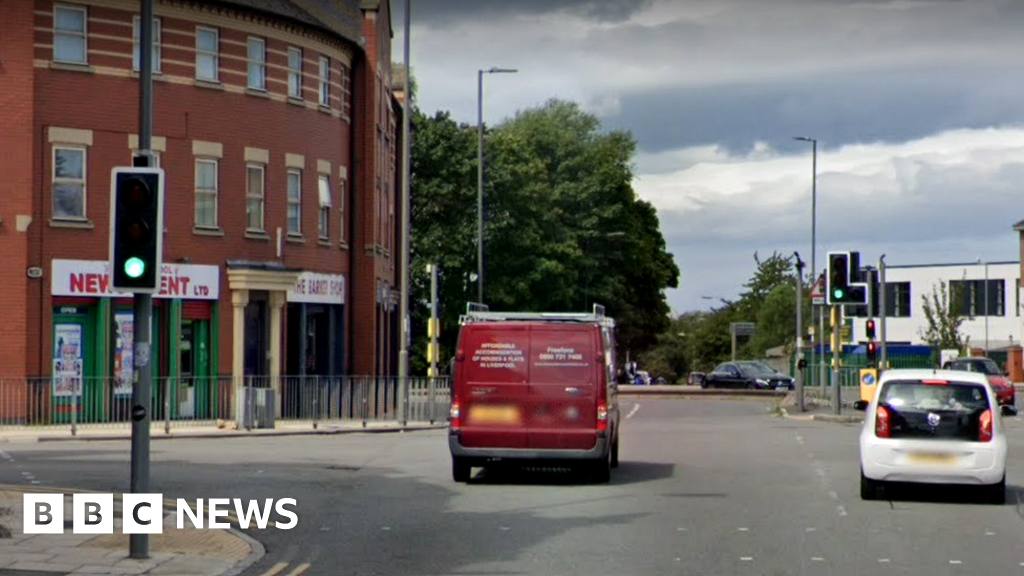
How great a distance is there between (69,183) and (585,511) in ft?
75.3

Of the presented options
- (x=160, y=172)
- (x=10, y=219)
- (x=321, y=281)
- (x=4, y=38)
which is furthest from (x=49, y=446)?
(x=160, y=172)

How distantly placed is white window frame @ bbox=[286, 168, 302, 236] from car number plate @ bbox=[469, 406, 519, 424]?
73.7 ft

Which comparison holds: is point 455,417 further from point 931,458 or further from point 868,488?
point 931,458

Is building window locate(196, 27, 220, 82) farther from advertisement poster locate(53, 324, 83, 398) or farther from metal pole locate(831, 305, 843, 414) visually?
metal pole locate(831, 305, 843, 414)

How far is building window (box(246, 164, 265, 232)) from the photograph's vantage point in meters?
41.9

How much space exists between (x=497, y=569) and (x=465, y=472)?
330 inches

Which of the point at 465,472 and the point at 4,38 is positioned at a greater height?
the point at 4,38

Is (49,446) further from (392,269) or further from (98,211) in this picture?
(392,269)

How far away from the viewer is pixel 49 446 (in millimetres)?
30703

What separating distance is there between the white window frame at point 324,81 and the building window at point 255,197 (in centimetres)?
332

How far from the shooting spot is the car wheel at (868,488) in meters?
19.7

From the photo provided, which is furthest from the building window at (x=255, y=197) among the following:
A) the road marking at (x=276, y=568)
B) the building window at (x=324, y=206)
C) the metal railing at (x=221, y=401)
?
the road marking at (x=276, y=568)

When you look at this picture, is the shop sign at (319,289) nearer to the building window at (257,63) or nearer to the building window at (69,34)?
the building window at (257,63)

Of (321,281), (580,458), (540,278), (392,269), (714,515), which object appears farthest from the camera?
(540,278)
